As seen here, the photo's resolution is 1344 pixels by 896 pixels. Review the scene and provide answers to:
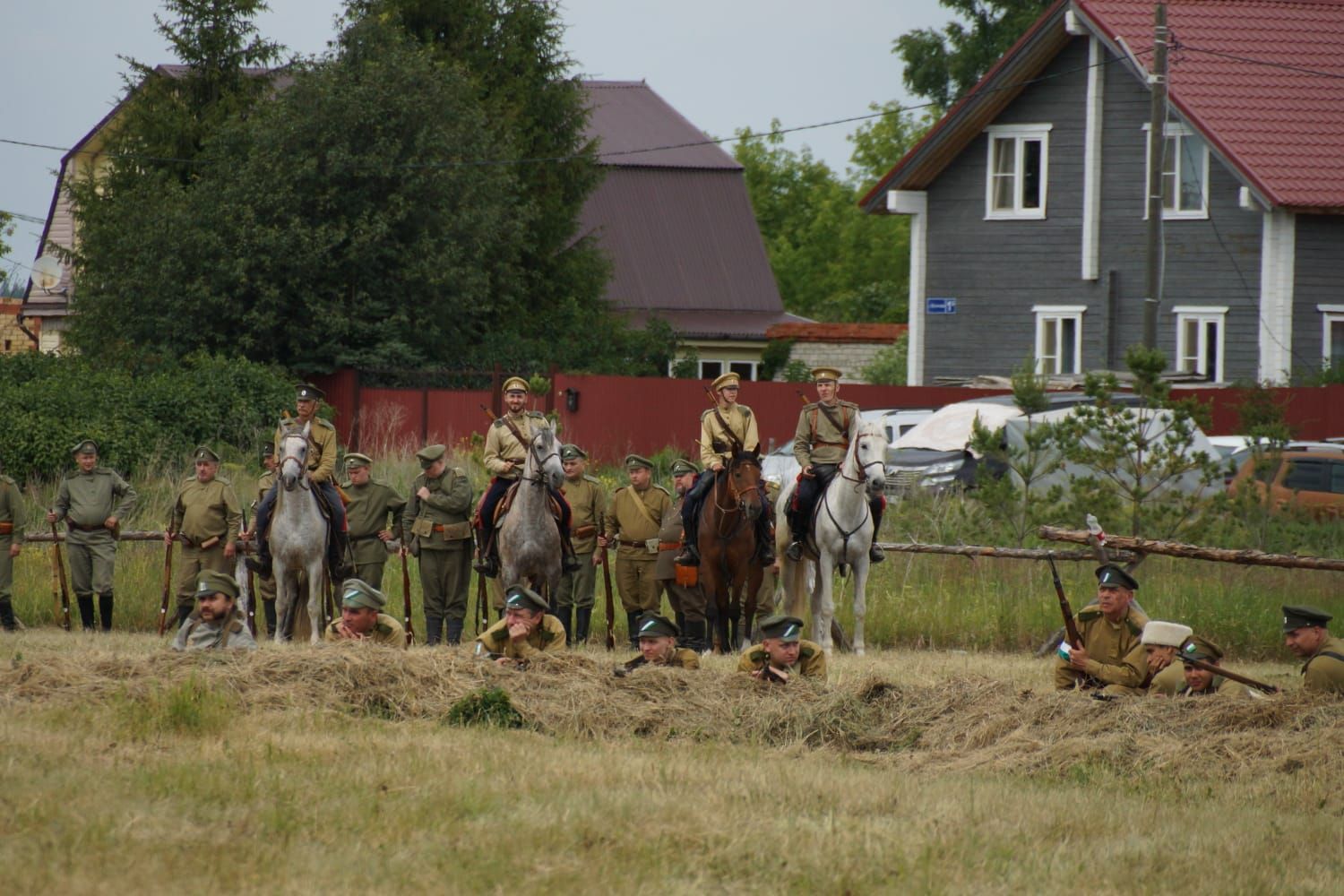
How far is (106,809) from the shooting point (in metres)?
7.72

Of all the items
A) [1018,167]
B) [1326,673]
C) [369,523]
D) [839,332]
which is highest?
[1018,167]

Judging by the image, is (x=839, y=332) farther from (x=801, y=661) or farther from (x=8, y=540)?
(x=801, y=661)

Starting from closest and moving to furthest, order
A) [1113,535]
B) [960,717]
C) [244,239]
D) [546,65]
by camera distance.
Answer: [960,717]
[1113,535]
[244,239]
[546,65]

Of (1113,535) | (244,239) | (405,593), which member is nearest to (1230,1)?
(244,239)

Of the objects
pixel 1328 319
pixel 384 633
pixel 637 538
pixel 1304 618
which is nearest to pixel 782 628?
pixel 384 633

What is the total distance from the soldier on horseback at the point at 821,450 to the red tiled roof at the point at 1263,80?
54.6ft

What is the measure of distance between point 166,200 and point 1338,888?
1080 inches

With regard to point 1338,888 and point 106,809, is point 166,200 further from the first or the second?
point 1338,888

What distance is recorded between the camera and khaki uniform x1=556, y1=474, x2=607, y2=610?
55.1ft

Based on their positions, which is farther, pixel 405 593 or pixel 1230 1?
pixel 1230 1

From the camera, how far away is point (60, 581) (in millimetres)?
18969

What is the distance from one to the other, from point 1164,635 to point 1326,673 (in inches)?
41.8

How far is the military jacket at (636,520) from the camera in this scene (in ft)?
54.9

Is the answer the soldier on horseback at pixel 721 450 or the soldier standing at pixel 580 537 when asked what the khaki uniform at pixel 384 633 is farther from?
the soldier standing at pixel 580 537
